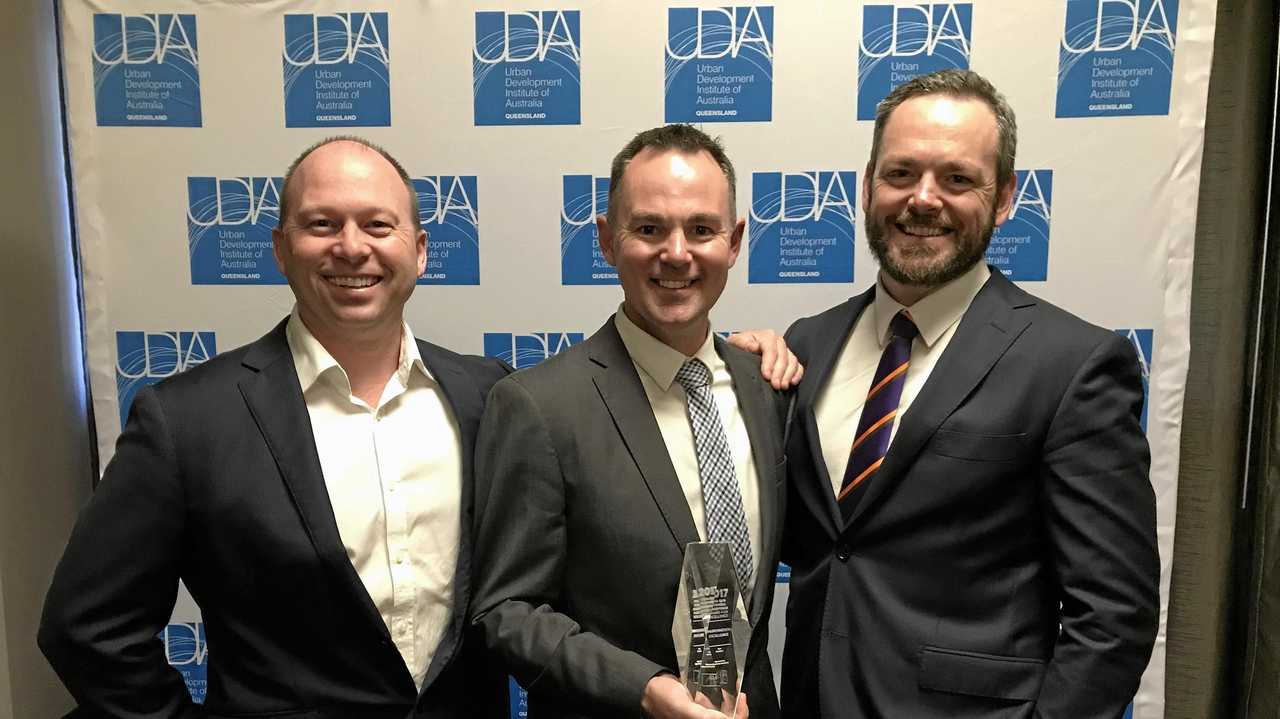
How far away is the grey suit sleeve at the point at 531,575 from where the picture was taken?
4.95 ft

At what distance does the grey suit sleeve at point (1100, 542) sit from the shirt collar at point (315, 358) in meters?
1.29

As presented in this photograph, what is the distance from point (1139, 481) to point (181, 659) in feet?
10.2

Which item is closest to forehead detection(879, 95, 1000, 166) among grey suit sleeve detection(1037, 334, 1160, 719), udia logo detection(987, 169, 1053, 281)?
grey suit sleeve detection(1037, 334, 1160, 719)

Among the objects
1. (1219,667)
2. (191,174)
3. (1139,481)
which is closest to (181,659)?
(191,174)

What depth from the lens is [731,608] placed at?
1471mm

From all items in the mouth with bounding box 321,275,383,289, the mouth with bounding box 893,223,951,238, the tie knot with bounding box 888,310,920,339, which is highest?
the mouth with bounding box 893,223,951,238

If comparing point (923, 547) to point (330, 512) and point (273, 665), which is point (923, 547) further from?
point (273, 665)

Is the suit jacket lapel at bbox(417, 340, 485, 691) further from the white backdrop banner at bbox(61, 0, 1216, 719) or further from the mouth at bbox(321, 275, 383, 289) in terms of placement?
the white backdrop banner at bbox(61, 0, 1216, 719)

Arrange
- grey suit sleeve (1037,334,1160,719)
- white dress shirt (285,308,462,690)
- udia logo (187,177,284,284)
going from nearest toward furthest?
grey suit sleeve (1037,334,1160,719)
white dress shirt (285,308,462,690)
udia logo (187,177,284,284)

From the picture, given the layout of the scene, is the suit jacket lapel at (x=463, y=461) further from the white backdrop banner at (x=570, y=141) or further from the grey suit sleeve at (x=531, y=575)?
the white backdrop banner at (x=570, y=141)

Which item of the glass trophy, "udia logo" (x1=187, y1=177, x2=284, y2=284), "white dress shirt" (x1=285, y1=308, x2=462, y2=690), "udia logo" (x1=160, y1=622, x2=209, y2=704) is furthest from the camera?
"udia logo" (x1=160, y1=622, x2=209, y2=704)

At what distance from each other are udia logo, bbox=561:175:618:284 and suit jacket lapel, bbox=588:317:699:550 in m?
1.15

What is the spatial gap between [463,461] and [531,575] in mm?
317

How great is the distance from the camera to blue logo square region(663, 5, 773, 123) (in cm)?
276
